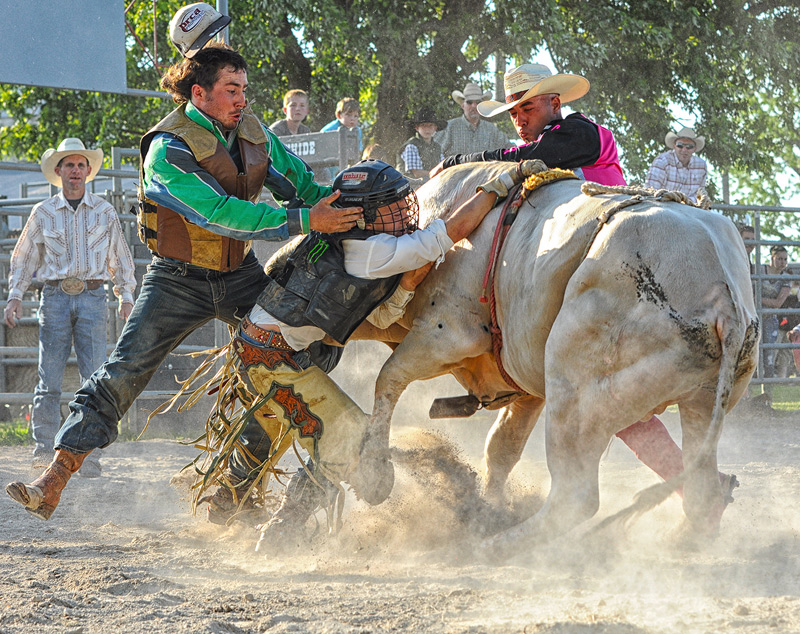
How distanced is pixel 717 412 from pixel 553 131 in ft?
5.20

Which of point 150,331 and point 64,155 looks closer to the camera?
point 150,331

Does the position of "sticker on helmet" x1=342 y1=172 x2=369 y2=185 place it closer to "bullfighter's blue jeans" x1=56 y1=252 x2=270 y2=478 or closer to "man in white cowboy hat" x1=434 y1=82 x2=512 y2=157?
"bullfighter's blue jeans" x1=56 y1=252 x2=270 y2=478

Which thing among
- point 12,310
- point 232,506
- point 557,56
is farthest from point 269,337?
point 557,56

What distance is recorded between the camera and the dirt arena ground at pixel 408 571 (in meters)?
2.85

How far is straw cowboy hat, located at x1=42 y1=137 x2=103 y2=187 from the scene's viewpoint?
279 inches

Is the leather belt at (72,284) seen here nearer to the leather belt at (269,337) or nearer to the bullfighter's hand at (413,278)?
the leather belt at (269,337)

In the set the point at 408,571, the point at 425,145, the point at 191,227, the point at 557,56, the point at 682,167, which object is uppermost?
the point at 557,56

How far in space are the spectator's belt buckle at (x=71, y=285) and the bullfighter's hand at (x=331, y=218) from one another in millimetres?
3573

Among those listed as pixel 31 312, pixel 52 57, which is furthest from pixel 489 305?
pixel 31 312

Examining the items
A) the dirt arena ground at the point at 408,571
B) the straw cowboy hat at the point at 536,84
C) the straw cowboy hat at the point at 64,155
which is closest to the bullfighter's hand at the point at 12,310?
the straw cowboy hat at the point at 64,155

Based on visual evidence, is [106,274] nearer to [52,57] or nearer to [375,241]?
[52,57]

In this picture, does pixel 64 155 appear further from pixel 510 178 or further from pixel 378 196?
pixel 510 178

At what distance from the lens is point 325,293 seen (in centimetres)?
380

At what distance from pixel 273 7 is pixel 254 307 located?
10.8 metres
